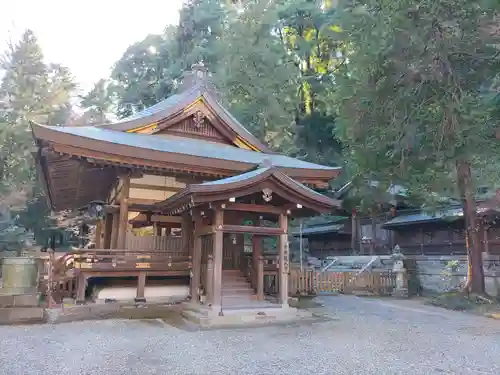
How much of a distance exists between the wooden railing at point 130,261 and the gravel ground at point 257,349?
1.36 m

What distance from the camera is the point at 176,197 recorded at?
9.27 metres

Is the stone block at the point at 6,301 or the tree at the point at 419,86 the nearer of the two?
the stone block at the point at 6,301

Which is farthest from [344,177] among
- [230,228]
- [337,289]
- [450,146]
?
[230,228]

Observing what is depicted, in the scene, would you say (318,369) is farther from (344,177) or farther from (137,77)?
(137,77)

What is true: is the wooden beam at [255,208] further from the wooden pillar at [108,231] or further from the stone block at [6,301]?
the wooden pillar at [108,231]

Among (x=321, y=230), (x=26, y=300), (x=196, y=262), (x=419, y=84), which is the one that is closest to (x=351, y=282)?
(x=196, y=262)

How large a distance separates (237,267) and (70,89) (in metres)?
30.9

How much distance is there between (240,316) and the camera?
8906 millimetres

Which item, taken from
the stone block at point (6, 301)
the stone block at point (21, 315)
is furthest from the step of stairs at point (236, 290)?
the stone block at point (6, 301)

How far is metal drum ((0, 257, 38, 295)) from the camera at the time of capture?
8508 millimetres

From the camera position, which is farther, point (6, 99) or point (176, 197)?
point (6, 99)

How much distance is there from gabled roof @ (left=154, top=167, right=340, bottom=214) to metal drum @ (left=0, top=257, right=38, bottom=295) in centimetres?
329

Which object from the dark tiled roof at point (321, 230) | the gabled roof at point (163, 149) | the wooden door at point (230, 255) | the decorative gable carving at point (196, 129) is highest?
the decorative gable carving at point (196, 129)

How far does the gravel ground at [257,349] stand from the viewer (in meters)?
5.50
